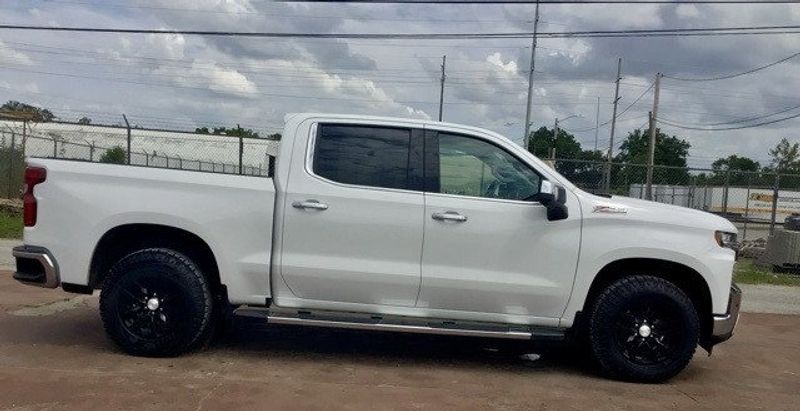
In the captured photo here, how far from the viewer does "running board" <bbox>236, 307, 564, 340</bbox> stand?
5758 mm

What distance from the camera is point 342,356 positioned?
647 centimetres

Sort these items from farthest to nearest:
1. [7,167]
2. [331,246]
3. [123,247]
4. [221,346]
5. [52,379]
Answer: [7,167] → [221,346] → [123,247] → [331,246] → [52,379]

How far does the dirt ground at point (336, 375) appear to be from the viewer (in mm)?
5172

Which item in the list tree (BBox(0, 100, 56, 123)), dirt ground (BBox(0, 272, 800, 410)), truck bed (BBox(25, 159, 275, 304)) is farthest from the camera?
tree (BBox(0, 100, 56, 123))

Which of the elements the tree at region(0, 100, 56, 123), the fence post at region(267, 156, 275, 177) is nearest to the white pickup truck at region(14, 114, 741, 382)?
the fence post at region(267, 156, 275, 177)

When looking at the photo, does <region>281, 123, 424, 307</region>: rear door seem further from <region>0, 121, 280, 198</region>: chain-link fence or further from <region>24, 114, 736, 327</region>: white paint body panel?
<region>0, 121, 280, 198</region>: chain-link fence

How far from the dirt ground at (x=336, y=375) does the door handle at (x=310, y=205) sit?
51.2 inches

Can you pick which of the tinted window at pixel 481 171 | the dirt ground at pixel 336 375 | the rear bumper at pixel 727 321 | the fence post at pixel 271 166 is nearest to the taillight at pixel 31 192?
the dirt ground at pixel 336 375

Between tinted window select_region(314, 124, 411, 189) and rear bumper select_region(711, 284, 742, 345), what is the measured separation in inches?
107

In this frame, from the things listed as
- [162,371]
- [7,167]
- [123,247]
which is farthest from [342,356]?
[7,167]

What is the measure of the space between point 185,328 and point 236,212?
101 centimetres

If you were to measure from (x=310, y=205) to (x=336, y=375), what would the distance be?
1343 mm

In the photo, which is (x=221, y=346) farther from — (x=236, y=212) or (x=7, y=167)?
(x=7, y=167)

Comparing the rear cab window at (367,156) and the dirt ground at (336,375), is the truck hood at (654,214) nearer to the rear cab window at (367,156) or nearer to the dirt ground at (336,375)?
the dirt ground at (336,375)
